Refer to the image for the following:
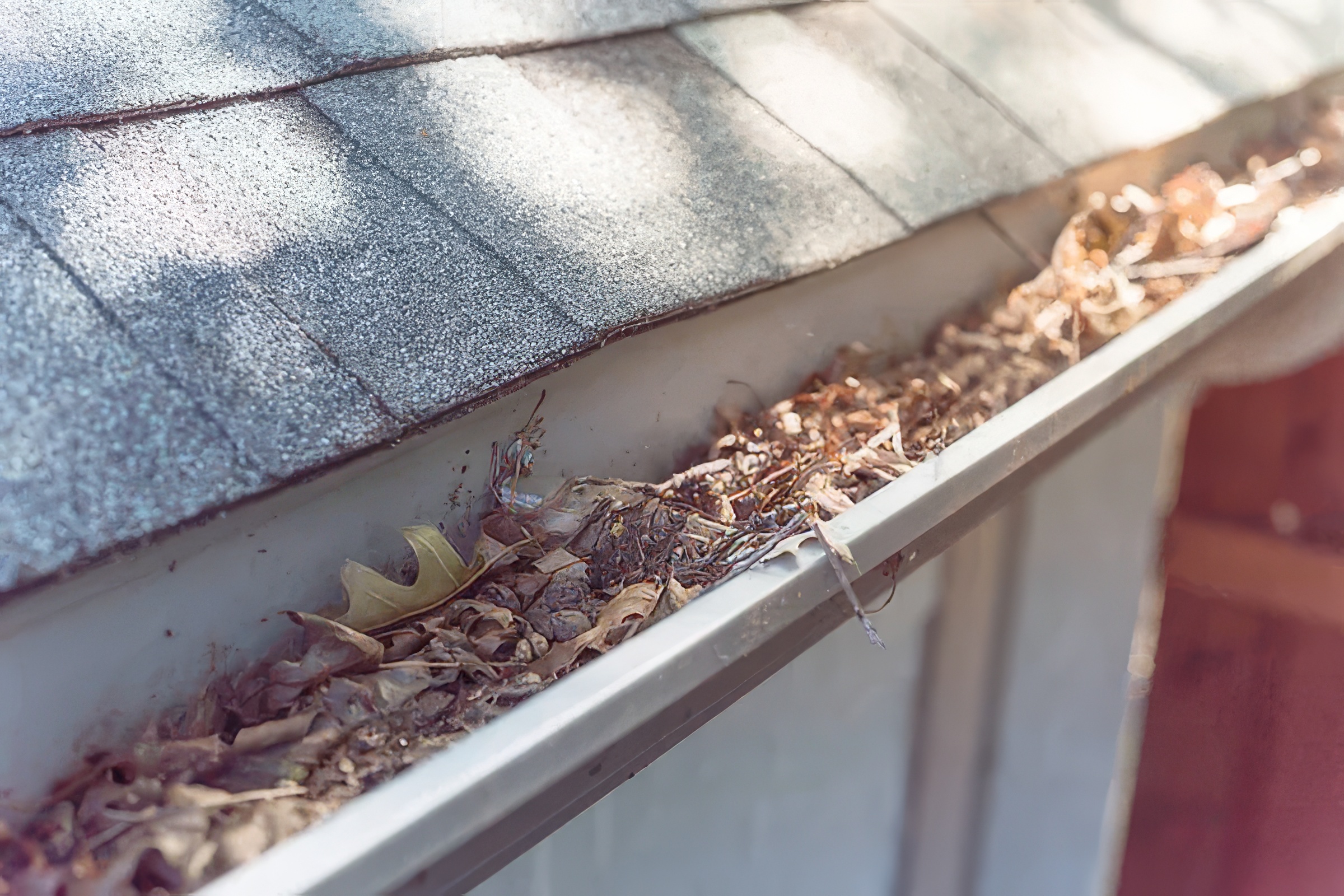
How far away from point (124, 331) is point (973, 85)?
1.71 m

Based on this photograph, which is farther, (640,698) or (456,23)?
(456,23)

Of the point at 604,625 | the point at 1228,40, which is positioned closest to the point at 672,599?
the point at 604,625

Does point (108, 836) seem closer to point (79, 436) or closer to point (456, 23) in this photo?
point (79, 436)

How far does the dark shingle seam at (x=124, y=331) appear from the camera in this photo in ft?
2.93

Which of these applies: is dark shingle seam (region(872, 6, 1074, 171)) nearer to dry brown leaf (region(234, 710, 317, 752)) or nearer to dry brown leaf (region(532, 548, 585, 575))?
dry brown leaf (region(532, 548, 585, 575))

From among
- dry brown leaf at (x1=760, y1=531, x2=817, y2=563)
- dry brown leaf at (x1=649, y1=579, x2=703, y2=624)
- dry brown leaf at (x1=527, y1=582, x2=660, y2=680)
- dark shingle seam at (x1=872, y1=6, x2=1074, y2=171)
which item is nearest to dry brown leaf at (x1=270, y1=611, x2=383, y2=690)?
dry brown leaf at (x1=527, y1=582, x2=660, y2=680)

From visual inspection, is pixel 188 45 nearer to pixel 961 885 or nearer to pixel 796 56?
pixel 796 56

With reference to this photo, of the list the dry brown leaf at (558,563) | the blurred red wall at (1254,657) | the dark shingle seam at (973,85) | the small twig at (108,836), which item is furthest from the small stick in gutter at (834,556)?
the blurred red wall at (1254,657)

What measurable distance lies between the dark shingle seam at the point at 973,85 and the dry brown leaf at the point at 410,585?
58.9 inches

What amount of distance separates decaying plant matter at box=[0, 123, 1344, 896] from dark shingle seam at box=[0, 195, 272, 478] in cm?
17

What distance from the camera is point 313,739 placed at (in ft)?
2.93

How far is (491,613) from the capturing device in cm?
104

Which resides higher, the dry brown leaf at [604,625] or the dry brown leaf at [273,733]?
the dry brown leaf at [604,625]

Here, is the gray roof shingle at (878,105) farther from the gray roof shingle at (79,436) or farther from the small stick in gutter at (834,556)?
the gray roof shingle at (79,436)
